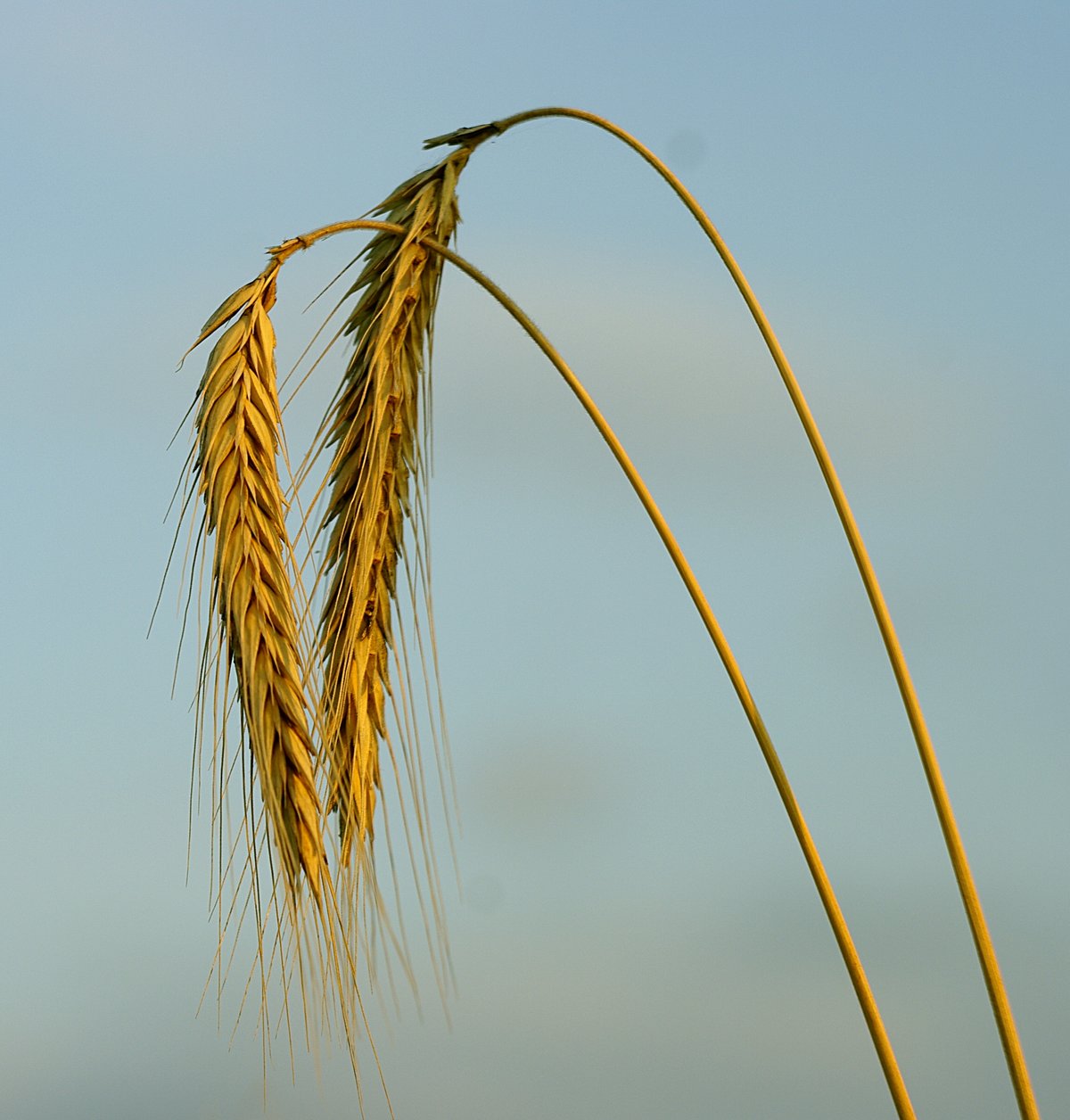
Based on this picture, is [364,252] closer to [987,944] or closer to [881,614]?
[881,614]

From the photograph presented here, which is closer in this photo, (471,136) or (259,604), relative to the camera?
(259,604)

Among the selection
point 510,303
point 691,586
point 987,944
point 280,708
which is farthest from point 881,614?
point 280,708

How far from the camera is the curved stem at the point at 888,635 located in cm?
295

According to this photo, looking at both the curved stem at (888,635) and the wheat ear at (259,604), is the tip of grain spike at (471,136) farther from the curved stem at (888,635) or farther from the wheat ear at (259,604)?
the wheat ear at (259,604)

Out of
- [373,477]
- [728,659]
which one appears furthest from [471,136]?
[728,659]

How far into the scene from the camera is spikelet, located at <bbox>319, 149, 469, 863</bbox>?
3.26 m

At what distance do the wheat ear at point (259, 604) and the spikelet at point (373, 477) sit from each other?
0.37 ft

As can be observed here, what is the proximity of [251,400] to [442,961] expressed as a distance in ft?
4.01

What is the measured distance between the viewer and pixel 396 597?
342cm

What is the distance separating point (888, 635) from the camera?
3219 mm

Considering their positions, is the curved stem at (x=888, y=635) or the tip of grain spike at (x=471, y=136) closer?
the curved stem at (x=888, y=635)

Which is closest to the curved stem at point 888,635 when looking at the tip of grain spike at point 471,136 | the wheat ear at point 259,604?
the tip of grain spike at point 471,136

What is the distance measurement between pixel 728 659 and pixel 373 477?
2.83 ft

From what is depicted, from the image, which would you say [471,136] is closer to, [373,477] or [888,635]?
[373,477]
